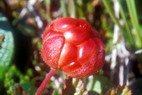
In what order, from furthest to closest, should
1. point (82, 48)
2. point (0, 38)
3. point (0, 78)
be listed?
point (0, 78), point (0, 38), point (82, 48)

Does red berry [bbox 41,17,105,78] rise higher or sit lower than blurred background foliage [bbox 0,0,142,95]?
higher

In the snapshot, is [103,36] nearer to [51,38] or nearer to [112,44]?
[112,44]

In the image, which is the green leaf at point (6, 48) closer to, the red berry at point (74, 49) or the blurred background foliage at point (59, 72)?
the blurred background foliage at point (59, 72)

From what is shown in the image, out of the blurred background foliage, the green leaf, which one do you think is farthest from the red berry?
the green leaf

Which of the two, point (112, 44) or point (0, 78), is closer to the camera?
point (0, 78)

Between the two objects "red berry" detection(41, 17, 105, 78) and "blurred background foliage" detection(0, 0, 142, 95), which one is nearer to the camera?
"red berry" detection(41, 17, 105, 78)

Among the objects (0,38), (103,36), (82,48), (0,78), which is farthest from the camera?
(103,36)

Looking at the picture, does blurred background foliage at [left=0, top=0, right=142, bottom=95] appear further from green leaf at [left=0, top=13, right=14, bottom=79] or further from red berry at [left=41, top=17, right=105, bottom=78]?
red berry at [left=41, top=17, right=105, bottom=78]

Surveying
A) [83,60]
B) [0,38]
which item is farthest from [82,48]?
[0,38]
